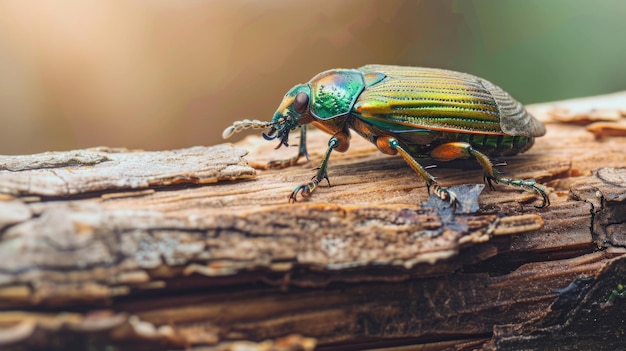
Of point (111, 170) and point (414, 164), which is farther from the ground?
point (111, 170)

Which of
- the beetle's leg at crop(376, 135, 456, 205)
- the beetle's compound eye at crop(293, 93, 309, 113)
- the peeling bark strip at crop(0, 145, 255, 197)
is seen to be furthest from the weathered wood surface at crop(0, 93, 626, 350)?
the beetle's compound eye at crop(293, 93, 309, 113)

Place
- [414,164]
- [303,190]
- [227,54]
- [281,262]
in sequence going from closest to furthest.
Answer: [281,262] → [303,190] → [414,164] → [227,54]

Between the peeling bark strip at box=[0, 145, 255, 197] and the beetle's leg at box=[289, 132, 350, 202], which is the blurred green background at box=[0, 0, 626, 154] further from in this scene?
the beetle's leg at box=[289, 132, 350, 202]

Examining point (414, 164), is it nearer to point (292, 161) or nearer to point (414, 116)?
point (414, 116)

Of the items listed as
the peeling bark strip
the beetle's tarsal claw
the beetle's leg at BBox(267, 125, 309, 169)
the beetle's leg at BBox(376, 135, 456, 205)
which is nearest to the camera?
the peeling bark strip

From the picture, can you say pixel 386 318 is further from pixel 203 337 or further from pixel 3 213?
pixel 3 213

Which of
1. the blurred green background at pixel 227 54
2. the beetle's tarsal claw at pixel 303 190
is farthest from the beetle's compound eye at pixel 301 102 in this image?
the blurred green background at pixel 227 54

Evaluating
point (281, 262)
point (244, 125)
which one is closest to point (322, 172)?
point (244, 125)
